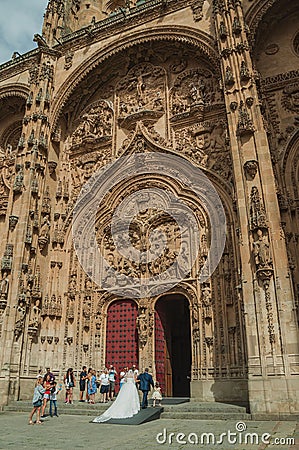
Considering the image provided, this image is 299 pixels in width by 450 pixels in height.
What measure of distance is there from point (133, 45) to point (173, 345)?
1272 cm

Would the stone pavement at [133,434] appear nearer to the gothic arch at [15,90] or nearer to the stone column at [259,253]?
the stone column at [259,253]

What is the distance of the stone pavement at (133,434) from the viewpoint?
5.91 meters

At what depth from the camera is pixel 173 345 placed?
51.9 ft

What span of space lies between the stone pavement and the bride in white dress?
0.49 metres

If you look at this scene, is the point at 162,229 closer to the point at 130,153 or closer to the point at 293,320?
the point at 130,153

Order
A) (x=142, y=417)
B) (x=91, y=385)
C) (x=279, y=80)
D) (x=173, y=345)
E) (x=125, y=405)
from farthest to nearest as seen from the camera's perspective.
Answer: (x=173, y=345) < (x=279, y=80) < (x=91, y=385) < (x=125, y=405) < (x=142, y=417)

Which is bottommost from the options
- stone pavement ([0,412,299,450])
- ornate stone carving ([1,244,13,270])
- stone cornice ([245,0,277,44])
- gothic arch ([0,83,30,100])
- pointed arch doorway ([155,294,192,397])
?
stone pavement ([0,412,299,450])

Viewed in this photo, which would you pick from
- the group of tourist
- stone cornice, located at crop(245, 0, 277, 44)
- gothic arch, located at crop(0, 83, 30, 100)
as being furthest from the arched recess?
the group of tourist

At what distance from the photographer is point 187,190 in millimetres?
14445

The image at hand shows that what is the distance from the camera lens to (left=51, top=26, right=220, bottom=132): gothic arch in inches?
597

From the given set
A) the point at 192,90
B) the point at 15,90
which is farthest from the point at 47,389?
the point at 15,90

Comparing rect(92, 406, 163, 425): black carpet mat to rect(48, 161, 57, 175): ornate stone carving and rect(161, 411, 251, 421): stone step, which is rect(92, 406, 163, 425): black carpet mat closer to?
rect(161, 411, 251, 421): stone step

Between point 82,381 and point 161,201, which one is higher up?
point 161,201

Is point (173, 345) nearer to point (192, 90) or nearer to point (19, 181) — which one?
point (19, 181)
